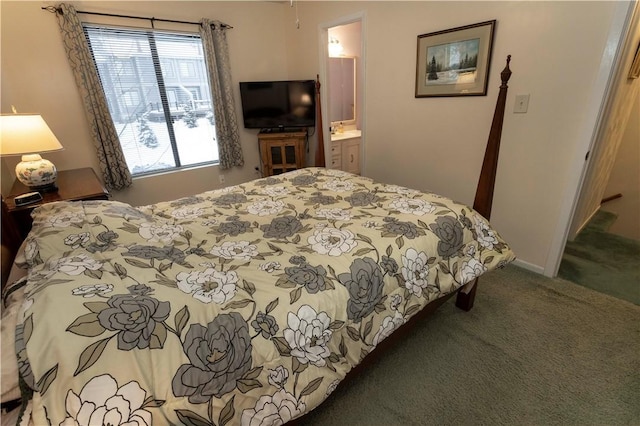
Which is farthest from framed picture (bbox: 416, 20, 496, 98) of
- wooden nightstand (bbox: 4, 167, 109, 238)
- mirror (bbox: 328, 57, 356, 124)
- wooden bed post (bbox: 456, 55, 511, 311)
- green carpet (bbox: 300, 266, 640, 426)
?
wooden nightstand (bbox: 4, 167, 109, 238)

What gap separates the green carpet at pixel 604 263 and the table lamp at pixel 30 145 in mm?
3803

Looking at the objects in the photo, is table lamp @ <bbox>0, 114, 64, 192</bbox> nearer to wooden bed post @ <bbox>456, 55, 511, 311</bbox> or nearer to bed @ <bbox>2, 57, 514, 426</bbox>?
bed @ <bbox>2, 57, 514, 426</bbox>

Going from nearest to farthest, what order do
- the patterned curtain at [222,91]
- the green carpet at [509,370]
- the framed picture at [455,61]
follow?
1. the green carpet at [509,370]
2. the framed picture at [455,61]
3. the patterned curtain at [222,91]

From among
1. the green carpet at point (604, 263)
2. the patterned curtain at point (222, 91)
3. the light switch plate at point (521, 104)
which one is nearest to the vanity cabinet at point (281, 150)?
the patterned curtain at point (222, 91)

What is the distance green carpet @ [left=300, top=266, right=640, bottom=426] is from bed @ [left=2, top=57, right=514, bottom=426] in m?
0.41

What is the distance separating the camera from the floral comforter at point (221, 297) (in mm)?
725

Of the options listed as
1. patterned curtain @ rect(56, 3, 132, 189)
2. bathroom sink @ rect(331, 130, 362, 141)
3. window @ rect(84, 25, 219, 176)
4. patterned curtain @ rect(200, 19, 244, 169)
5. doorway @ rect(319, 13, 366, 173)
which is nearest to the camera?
patterned curtain @ rect(56, 3, 132, 189)

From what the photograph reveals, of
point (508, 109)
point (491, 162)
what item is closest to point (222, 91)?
point (508, 109)

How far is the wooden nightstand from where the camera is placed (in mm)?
1859

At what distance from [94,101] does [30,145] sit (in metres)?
1.16

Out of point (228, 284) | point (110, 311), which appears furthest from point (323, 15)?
point (110, 311)

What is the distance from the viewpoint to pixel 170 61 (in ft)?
10.8

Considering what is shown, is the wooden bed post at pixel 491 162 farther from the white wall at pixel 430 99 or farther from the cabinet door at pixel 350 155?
the cabinet door at pixel 350 155

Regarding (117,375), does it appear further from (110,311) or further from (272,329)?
(272,329)
